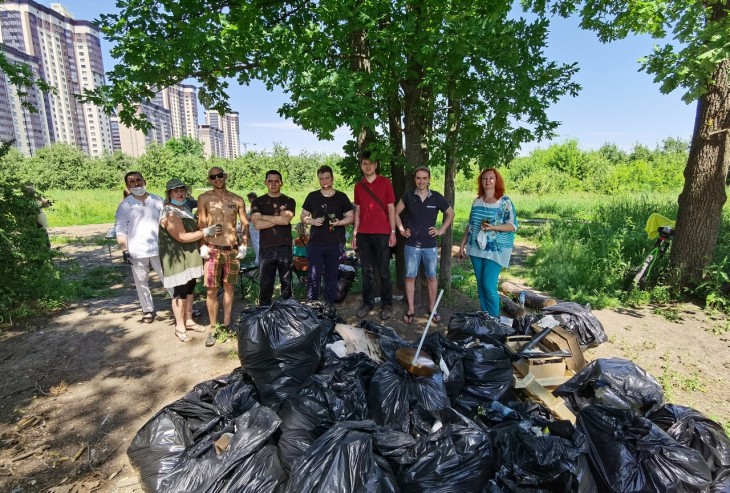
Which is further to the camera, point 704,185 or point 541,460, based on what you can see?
point 704,185

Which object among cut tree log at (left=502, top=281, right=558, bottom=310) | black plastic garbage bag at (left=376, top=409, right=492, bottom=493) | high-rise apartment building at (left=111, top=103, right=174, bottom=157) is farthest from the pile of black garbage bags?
high-rise apartment building at (left=111, top=103, right=174, bottom=157)

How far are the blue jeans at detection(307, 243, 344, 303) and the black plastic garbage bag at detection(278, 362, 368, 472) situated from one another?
1848mm

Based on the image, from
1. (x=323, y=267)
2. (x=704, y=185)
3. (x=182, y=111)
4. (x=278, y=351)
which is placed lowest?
(x=278, y=351)

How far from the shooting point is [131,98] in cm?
430

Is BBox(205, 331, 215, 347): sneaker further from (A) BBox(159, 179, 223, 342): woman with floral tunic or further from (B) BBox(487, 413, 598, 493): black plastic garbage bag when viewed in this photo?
(B) BBox(487, 413, 598, 493): black plastic garbage bag

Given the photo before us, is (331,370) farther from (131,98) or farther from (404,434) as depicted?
(131,98)

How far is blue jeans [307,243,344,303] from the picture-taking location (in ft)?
14.3

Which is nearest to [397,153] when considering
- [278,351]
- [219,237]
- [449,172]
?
[449,172]

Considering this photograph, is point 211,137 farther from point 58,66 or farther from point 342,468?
point 342,468

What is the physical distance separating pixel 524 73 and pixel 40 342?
582 centimetres

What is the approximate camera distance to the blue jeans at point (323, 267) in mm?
4359

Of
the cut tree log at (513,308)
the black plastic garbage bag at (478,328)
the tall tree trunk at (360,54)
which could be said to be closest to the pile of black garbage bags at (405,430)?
the black plastic garbage bag at (478,328)

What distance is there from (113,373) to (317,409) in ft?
8.35

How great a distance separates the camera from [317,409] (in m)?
2.30
